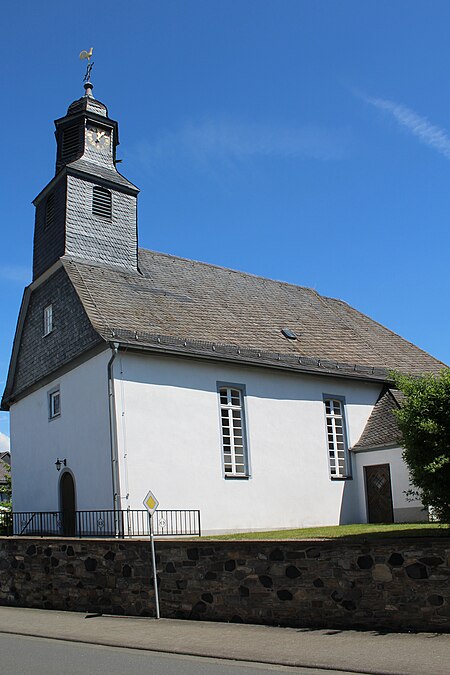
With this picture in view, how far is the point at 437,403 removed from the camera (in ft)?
37.7

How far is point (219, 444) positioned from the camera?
1972cm

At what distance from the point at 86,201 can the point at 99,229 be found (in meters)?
0.96

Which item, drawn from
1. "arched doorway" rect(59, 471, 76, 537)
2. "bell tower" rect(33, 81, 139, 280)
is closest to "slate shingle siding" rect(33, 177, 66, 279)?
"bell tower" rect(33, 81, 139, 280)

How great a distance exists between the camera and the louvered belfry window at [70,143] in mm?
24250

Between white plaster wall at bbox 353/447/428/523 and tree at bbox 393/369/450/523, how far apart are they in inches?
359

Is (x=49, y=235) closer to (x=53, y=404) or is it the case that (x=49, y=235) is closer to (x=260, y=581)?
(x=53, y=404)

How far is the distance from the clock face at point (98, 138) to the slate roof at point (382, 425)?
12.7m

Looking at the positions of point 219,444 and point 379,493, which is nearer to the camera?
point 219,444

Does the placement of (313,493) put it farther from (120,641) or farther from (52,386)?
(120,641)

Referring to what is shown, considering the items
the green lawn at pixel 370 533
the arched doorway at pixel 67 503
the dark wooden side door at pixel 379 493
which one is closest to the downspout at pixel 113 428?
the green lawn at pixel 370 533

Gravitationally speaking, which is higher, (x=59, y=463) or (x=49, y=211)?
(x=49, y=211)

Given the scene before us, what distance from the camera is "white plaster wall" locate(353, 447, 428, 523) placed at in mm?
20828

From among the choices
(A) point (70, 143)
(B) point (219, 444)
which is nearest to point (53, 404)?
(B) point (219, 444)

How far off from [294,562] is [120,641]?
8.46 ft
